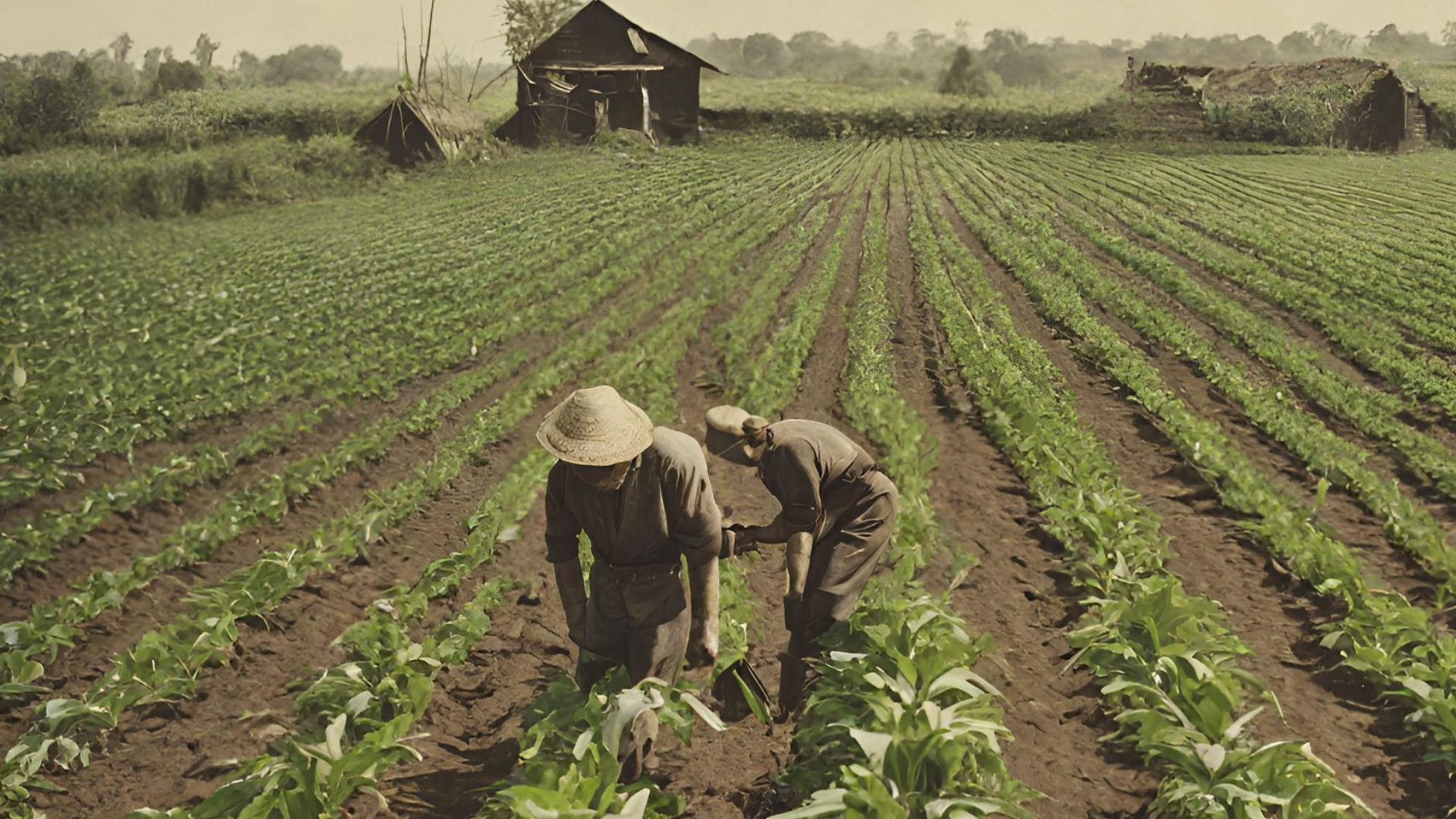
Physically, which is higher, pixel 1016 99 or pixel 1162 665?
pixel 1016 99

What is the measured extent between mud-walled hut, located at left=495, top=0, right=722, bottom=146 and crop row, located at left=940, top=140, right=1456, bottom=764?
22.6m

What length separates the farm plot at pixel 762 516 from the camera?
455 centimetres

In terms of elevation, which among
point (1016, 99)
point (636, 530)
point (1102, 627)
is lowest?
point (1102, 627)

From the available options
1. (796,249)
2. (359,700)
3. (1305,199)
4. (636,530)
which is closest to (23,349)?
(359,700)

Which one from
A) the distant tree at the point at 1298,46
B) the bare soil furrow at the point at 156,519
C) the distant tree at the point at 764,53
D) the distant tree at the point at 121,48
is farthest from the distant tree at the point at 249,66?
the distant tree at the point at 764,53

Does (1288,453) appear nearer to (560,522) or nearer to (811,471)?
(811,471)

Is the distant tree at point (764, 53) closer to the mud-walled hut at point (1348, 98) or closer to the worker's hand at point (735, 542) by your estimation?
the mud-walled hut at point (1348, 98)

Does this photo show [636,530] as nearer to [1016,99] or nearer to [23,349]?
[23,349]

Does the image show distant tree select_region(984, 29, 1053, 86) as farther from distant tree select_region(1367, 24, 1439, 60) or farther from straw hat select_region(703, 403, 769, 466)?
straw hat select_region(703, 403, 769, 466)

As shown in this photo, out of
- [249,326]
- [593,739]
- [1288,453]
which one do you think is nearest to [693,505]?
[593,739]

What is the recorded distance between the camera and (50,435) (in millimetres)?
9562

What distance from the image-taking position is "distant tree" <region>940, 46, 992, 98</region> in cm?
4872

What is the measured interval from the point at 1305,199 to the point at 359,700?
23038mm

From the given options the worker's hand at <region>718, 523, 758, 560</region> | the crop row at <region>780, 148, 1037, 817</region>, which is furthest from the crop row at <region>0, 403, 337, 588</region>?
the crop row at <region>780, 148, 1037, 817</region>
